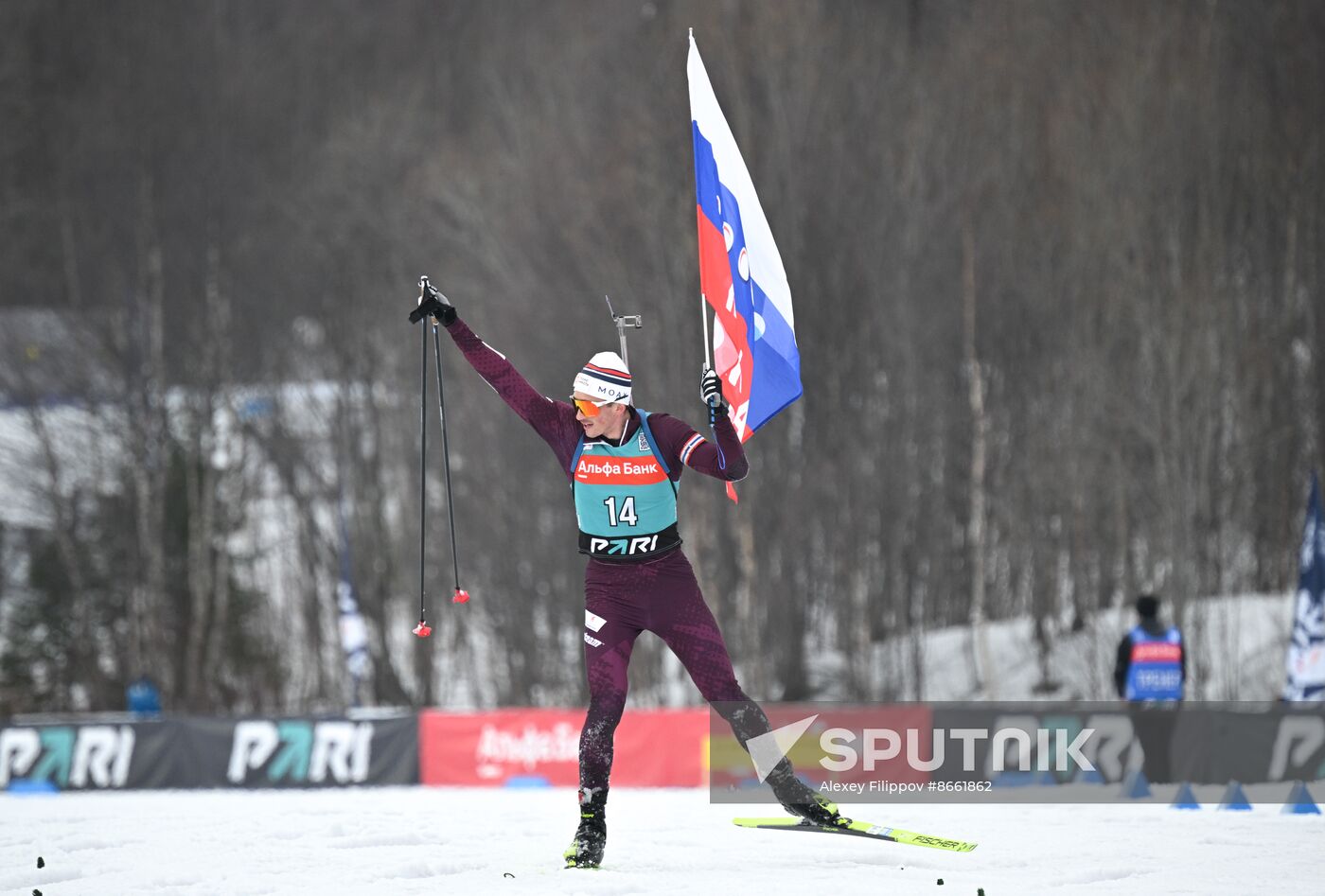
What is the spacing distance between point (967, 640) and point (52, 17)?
19.6 meters

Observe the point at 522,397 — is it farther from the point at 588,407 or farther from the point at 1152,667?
the point at 1152,667

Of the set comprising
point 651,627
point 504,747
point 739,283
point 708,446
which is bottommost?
point 504,747

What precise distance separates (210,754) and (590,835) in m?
9.00

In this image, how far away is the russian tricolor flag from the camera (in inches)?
285

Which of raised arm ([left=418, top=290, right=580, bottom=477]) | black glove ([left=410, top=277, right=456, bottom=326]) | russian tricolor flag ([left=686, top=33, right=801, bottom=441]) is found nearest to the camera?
black glove ([left=410, top=277, right=456, bottom=326])

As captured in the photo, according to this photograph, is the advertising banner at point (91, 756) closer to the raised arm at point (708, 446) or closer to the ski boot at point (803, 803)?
the ski boot at point (803, 803)

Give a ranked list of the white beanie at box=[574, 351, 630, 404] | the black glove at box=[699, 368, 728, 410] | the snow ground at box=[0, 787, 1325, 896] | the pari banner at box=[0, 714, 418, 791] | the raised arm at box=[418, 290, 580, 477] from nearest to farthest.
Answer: the snow ground at box=[0, 787, 1325, 896]
the black glove at box=[699, 368, 728, 410]
the white beanie at box=[574, 351, 630, 404]
the raised arm at box=[418, 290, 580, 477]
the pari banner at box=[0, 714, 418, 791]

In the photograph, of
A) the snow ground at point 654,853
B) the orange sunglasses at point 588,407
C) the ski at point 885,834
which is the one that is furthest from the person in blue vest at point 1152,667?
the orange sunglasses at point 588,407

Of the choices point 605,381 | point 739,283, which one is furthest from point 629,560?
point 739,283

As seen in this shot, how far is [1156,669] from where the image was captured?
12836 mm

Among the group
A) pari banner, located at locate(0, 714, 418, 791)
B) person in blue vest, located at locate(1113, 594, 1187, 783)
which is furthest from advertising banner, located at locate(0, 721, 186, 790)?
person in blue vest, located at locate(1113, 594, 1187, 783)

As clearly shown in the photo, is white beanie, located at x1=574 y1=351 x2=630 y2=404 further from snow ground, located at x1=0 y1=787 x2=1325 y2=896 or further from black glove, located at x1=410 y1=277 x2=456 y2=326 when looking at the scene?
snow ground, located at x1=0 y1=787 x2=1325 y2=896

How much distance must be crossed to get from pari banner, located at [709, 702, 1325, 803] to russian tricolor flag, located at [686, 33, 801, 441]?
3909mm

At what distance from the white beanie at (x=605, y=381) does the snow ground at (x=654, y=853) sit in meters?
1.94
